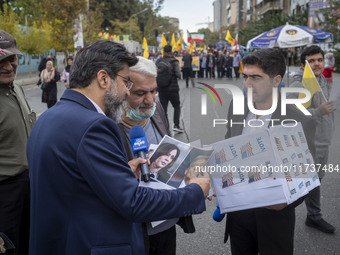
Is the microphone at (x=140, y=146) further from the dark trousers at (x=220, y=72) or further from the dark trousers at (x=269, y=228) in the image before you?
the dark trousers at (x=220, y=72)

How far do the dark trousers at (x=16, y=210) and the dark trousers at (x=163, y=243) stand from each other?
969mm

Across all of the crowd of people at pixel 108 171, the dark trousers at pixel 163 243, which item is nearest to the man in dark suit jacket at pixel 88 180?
the crowd of people at pixel 108 171

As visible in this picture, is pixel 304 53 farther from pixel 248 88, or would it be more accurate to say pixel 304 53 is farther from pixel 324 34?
pixel 324 34

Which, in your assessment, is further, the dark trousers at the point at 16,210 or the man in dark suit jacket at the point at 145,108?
the dark trousers at the point at 16,210

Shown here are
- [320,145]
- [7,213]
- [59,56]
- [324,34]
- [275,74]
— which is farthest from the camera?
[59,56]

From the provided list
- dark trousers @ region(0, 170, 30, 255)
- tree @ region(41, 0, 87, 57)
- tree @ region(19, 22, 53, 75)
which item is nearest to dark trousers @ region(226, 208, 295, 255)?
dark trousers @ region(0, 170, 30, 255)

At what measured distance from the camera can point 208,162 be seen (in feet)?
5.75

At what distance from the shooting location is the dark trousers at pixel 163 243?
1.98 m

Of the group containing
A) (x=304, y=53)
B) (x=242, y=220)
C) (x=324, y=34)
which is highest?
(x=324, y=34)

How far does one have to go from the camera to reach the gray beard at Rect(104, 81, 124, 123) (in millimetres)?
1501

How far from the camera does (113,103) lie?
1.52 m

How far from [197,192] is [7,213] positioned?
4.63 ft

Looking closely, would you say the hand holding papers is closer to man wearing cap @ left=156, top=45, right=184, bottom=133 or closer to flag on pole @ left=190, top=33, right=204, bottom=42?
man wearing cap @ left=156, top=45, right=184, bottom=133

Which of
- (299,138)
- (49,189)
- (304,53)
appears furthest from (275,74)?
(304,53)
